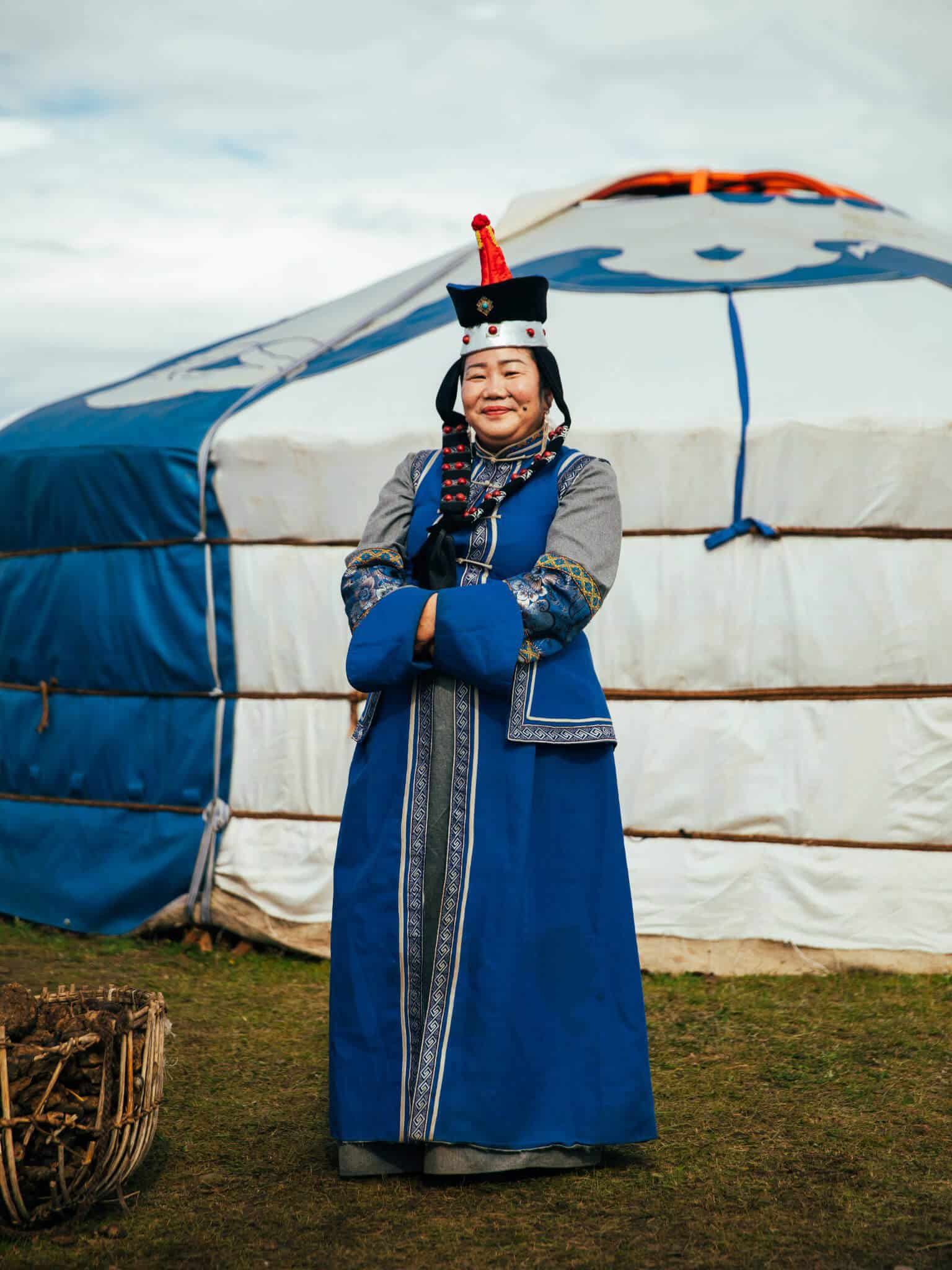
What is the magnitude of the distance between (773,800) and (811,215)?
2.48 meters

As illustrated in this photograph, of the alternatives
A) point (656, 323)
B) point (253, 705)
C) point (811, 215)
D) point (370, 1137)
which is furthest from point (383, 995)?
point (811, 215)

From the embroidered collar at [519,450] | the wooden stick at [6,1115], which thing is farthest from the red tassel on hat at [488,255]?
the wooden stick at [6,1115]

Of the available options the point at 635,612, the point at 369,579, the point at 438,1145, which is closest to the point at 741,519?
the point at 635,612

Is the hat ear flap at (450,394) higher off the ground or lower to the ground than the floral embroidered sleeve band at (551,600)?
higher

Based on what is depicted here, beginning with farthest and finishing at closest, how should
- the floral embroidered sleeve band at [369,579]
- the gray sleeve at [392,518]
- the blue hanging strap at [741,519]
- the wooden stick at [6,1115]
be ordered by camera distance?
the blue hanging strap at [741,519]
the gray sleeve at [392,518]
the floral embroidered sleeve band at [369,579]
the wooden stick at [6,1115]

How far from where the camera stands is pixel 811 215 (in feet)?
17.1

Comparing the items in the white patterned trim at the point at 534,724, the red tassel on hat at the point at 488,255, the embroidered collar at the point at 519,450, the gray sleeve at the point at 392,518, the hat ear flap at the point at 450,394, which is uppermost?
the red tassel on hat at the point at 488,255

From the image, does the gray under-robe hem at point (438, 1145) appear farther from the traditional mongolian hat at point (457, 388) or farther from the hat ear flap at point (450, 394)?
the hat ear flap at point (450, 394)

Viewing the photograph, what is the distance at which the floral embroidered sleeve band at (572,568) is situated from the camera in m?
2.27

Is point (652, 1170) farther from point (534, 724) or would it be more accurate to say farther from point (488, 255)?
point (488, 255)

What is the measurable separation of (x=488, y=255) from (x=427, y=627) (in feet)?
2.38

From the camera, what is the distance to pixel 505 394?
7.86ft

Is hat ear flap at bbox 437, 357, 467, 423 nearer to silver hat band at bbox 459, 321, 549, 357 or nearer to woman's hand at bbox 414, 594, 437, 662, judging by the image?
silver hat band at bbox 459, 321, 549, 357

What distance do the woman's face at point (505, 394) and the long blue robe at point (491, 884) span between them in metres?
0.14
